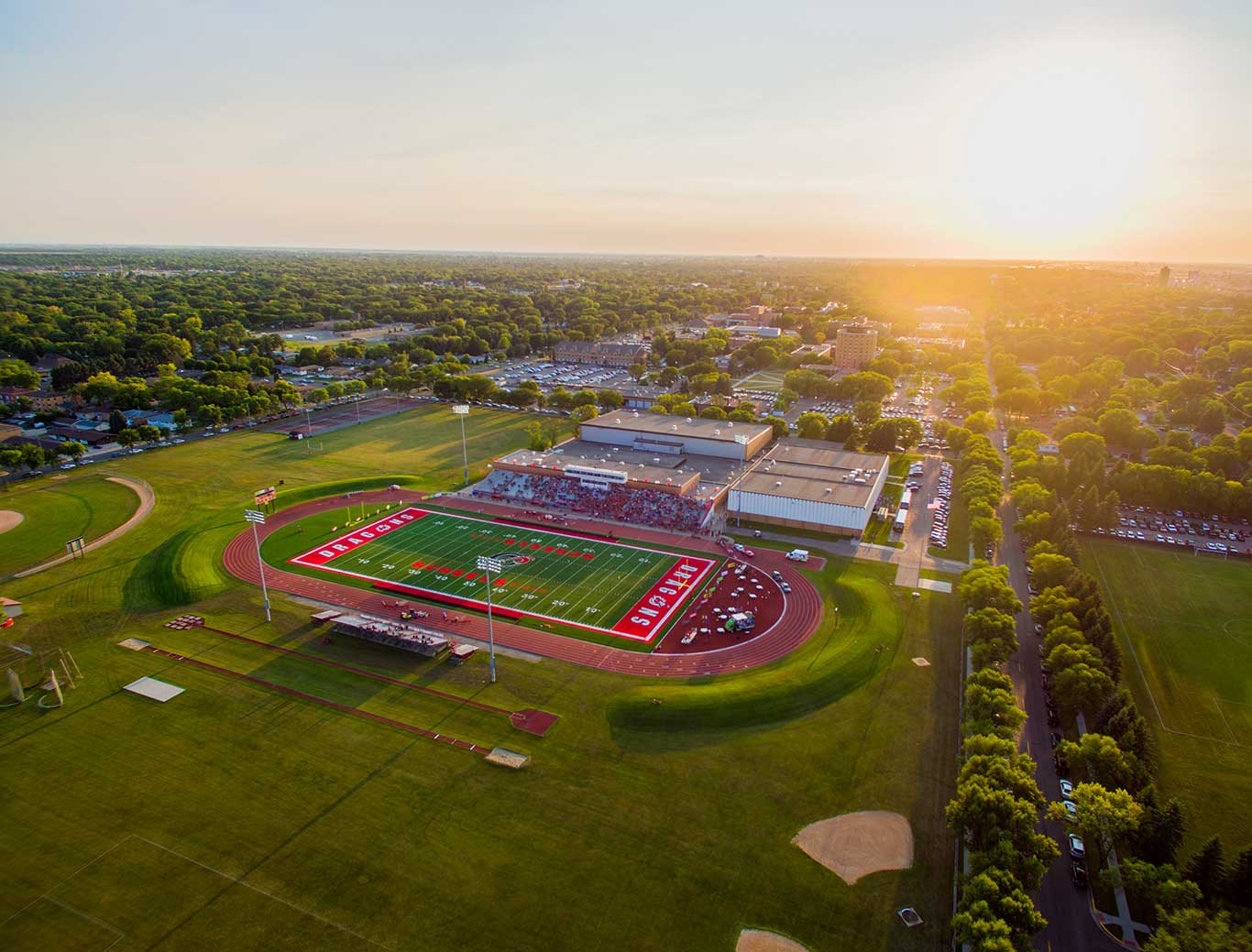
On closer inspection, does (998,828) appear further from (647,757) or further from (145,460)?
(145,460)

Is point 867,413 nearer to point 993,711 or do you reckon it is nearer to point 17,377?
point 993,711

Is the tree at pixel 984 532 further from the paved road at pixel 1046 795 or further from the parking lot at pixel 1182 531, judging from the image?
the parking lot at pixel 1182 531

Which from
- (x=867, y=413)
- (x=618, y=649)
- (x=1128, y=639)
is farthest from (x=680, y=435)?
(x=1128, y=639)

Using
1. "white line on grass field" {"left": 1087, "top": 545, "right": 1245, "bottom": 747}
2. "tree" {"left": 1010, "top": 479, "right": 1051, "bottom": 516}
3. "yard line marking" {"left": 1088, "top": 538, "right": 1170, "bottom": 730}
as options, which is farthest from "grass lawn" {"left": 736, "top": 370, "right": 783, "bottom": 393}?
"yard line marking" {"left": 1088, "top": 538, "right": 1170, "bottom": 730}

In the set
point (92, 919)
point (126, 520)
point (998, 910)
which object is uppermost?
point (998, 910)

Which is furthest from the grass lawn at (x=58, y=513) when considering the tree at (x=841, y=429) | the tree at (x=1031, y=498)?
the tree at (x=1031, y=498)

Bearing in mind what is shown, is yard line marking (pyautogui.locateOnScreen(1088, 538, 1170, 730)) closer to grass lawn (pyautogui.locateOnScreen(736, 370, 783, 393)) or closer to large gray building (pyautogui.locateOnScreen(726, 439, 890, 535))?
large gray building (pyautogui.locateOnScreen(726, 439, 890, 535))
